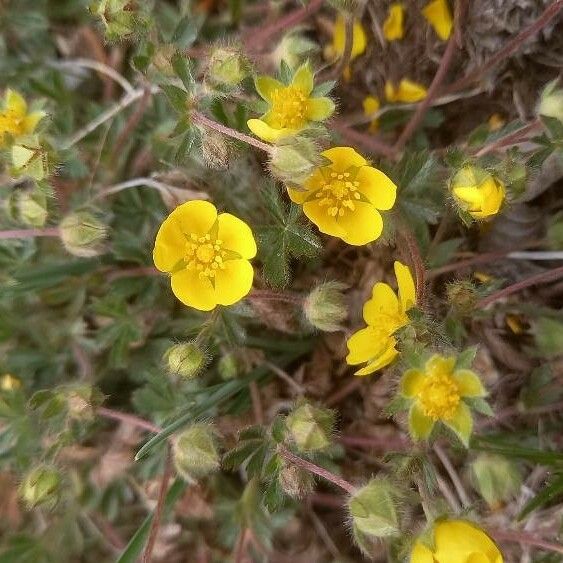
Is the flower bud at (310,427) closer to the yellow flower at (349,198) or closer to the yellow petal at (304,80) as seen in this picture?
the yellow flower at (349,198)

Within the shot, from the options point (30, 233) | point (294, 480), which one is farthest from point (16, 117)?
point (294, 480)

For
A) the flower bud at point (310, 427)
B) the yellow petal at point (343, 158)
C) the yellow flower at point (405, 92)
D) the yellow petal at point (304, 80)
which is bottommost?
the flower bud at point (310, 427)

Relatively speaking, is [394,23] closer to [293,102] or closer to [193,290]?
[293,102]

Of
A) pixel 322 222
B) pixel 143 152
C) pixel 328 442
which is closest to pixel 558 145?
pixel 322 222

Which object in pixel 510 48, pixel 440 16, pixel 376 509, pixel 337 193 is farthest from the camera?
pixel 440 16

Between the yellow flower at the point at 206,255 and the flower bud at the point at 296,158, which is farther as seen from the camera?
the yellow flower at the point at 206,255

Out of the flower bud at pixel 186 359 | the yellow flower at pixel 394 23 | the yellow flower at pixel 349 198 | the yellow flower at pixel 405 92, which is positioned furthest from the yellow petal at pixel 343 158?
the yellow flower at pixel 394 23
